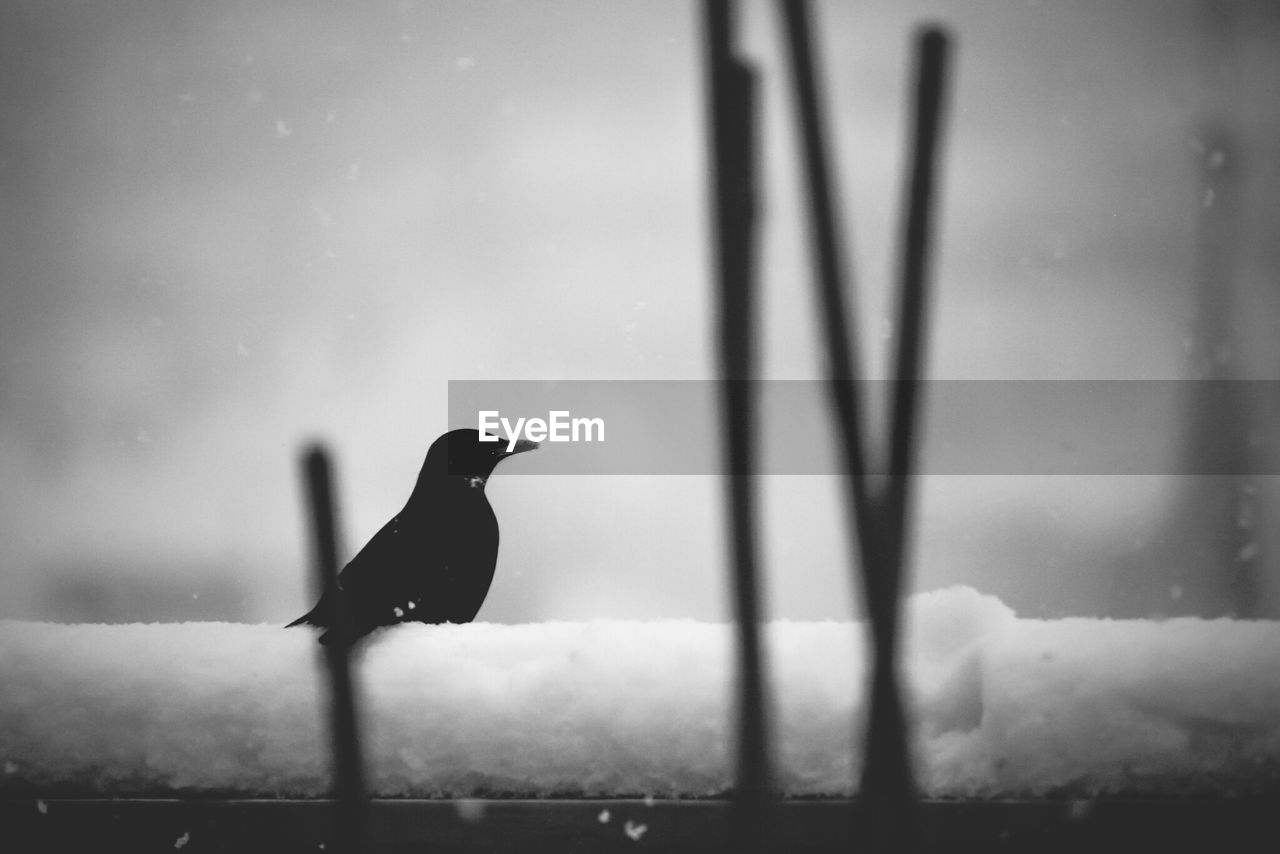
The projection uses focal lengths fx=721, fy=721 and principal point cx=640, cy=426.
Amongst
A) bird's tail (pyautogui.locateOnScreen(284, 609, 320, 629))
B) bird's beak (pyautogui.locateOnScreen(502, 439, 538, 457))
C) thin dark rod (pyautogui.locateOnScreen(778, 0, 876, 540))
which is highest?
thin dark rod (pyautogui.locateOnScreen(778, 0, 876, 540))

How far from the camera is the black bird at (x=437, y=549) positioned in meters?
1.62

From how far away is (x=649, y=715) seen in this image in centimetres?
78

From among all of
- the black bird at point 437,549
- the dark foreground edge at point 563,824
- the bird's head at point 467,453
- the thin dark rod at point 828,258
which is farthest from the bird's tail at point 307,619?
the thin dark rod at point 828,258

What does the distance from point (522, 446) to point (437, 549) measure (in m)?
0.52

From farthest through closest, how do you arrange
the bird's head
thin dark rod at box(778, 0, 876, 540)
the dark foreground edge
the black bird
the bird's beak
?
the bird's beak
the bird's head
the black bird
thin dark rod at box(778, 0, 876, 540)
the dark foreground edge

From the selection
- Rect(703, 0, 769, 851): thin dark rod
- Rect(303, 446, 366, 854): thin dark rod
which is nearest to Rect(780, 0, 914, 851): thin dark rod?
Rect(703, 0, 769, 851): thin dark rod

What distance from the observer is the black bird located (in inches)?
63.9

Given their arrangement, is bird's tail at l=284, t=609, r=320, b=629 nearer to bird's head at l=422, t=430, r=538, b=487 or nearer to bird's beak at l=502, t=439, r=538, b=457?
bird's head at l=422, t=430, r=538, b=487

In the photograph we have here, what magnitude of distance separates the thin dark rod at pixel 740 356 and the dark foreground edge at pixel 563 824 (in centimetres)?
4

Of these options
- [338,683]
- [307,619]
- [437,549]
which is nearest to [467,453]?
[437,549]

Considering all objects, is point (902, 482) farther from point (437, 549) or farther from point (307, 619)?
point (307, 619)

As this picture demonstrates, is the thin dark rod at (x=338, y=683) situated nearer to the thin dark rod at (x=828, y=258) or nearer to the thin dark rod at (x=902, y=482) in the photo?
the thin dark rod at (x=902, y=482)

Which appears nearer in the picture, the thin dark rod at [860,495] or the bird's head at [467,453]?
the thin dark rod at [860,495]

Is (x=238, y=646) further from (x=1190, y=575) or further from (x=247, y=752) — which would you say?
(x=1190, y=575)
